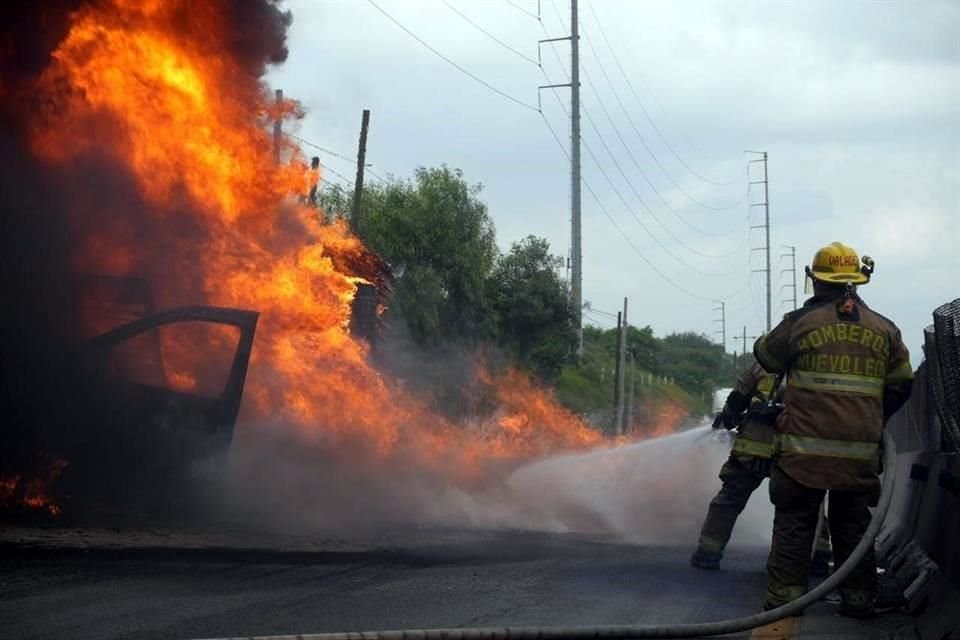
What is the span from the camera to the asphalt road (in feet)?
20.9

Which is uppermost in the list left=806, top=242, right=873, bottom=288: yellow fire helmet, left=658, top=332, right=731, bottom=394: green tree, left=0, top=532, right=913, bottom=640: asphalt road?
left=658, top=332, right=731, bottom=394: green tree

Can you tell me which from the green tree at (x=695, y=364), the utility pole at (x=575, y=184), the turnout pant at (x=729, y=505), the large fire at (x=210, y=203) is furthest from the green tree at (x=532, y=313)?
the green tree at (x=695, y=364)

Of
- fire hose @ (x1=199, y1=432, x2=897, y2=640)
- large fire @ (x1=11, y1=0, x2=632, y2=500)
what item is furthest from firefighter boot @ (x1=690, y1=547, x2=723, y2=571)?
large fire @ (x1=11, y1=0, x2=632, y2=500)

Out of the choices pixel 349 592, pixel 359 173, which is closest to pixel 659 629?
pixel 349 592

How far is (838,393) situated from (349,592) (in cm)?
305

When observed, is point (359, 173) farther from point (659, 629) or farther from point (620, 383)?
point (659, 629)

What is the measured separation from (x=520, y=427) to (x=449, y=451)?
336 inches

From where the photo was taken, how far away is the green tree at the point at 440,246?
132 ft

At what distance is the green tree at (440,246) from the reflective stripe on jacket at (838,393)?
102 ft

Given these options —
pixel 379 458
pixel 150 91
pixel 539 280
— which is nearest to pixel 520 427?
pixel 379 458

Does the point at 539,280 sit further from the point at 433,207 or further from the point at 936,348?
the point at 936,348

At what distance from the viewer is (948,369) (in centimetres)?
783

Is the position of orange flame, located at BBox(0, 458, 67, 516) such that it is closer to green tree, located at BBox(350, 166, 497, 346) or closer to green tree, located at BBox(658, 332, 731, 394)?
green tree, located at BBox(350, 166, 497, 346)

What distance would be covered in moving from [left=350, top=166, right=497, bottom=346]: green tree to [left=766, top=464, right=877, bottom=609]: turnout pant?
3115 centimetres
